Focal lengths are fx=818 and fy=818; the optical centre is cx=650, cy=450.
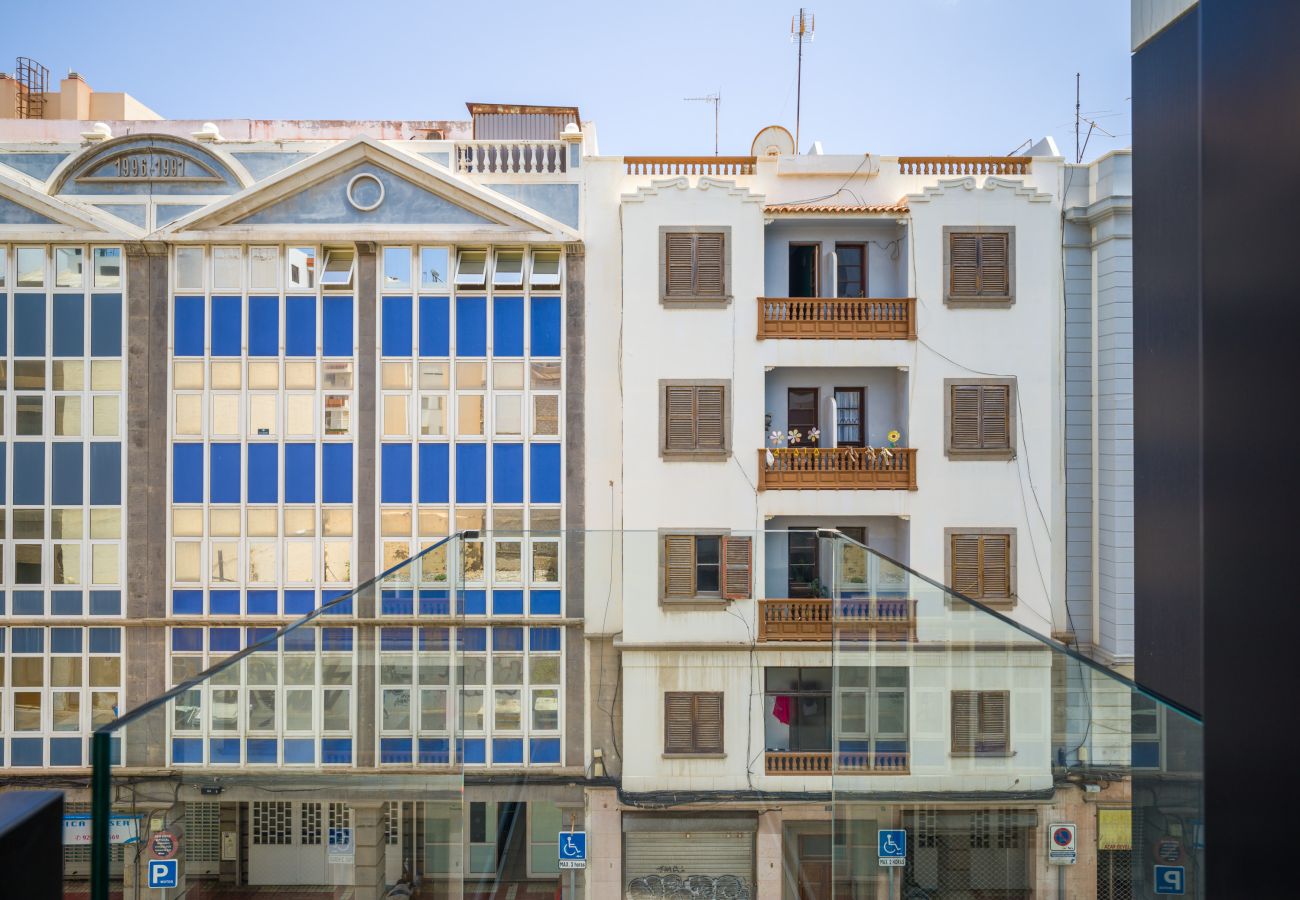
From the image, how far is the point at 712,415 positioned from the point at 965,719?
7.14 m

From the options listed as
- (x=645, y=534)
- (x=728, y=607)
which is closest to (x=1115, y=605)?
(x=728, y=607)

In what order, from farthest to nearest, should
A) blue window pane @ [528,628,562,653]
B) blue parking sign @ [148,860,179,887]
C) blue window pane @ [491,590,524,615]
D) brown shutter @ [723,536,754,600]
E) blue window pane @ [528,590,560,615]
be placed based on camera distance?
brown shutter @ [723,536,754,600], blue window pane @ [528,628,562,653], blue window pane @ [491,590,524,615], blue window pane @ [528,590,560,615], blue parking sign @ [148,860,179,887]

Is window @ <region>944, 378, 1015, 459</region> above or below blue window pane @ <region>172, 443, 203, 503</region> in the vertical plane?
above

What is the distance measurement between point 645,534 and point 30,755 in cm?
936

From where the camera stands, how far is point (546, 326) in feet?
32.1

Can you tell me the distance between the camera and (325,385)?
9.80 metres

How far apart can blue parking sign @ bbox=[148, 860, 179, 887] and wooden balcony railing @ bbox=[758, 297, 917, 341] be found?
8.83 m

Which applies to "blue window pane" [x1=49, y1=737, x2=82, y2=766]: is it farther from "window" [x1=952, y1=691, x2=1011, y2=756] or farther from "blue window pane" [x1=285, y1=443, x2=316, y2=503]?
"window" [x1=952, y1=691, x2=1011, y2=756]

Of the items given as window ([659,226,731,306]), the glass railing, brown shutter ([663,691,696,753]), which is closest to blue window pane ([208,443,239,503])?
the glass railing

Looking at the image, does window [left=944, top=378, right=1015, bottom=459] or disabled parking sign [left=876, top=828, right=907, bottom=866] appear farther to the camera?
window [left=944, top=378, right=1015, bottom=459]

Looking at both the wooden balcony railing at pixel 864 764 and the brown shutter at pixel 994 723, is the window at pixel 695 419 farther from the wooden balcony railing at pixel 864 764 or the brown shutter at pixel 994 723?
the brown shutter at pixel 994 723

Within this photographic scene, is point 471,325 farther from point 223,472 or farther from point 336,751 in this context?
point 336,751

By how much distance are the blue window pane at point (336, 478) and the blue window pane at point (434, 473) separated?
877 mm

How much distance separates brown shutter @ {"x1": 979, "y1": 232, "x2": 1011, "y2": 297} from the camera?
381 inches
